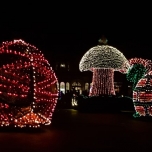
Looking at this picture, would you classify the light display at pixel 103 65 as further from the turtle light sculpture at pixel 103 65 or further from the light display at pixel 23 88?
the light display at pixel 23 88

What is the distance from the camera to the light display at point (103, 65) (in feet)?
76.9

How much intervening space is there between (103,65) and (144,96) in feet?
21.4

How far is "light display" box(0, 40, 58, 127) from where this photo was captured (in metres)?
11.9

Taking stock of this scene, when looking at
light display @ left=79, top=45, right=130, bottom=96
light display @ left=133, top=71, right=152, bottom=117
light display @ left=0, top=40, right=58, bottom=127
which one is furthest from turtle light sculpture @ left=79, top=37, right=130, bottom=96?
light display @ left=0, top=40, right=58, bottom=127

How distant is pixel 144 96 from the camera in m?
17.2

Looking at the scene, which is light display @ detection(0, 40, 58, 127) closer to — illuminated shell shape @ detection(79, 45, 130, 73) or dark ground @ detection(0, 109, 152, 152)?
dark ground @ detection(0, 109, 152, 152)

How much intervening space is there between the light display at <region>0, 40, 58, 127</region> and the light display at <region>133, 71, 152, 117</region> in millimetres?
5507

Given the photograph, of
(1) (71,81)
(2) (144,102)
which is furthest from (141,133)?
(1) (71,81)

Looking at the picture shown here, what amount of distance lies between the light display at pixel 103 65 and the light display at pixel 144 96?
5.90 meters

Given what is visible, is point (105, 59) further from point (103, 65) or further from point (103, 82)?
point (103, 82)

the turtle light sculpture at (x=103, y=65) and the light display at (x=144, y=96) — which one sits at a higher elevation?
the turtle light sculpture at (x=103, y=65)

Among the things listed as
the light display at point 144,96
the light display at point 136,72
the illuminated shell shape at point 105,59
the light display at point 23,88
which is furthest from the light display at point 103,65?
the light display at point 23,88

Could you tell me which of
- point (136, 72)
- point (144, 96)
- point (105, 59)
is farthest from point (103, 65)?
point (144, 96)

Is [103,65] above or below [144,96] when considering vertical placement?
above
